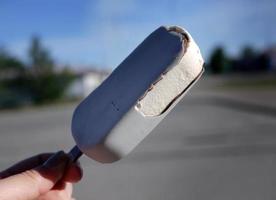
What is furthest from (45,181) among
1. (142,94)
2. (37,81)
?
(37,81)

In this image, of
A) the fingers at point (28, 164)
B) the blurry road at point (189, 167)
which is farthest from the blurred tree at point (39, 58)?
the fingers at point (28, 164)

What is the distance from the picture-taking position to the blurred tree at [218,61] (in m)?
54.8

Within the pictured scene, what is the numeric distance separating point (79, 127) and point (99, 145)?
0.12 meters

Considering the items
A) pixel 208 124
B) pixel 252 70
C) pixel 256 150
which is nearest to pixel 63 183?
pixel 256 150

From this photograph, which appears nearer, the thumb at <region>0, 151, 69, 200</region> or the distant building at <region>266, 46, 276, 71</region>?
the thumb at <region>0, 151, 69, 200</region>

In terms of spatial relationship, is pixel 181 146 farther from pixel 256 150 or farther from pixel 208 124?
pixel 208 124

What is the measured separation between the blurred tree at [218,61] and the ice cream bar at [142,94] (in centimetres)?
5393

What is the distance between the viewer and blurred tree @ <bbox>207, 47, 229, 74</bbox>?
5475 centimetres

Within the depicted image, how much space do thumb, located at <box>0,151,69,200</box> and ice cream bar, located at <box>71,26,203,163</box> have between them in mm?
177

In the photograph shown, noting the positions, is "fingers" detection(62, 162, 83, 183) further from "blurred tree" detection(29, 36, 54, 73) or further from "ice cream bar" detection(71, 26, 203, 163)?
"blurred tree" detection(29, 36, 54, 73)

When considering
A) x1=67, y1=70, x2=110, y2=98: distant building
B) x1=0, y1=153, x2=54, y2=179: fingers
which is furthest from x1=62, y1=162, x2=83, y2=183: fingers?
x1=67, y1=70, x2=110, y2=98: distant building

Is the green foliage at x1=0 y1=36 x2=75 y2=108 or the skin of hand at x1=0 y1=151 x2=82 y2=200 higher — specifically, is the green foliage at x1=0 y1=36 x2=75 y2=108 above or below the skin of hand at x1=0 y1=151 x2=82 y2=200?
below

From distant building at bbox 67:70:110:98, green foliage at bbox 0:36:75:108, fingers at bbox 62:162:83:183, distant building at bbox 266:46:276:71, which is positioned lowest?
distant building at bbox 266:46:276:71

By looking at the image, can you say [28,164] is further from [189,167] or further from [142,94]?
[189,167]
